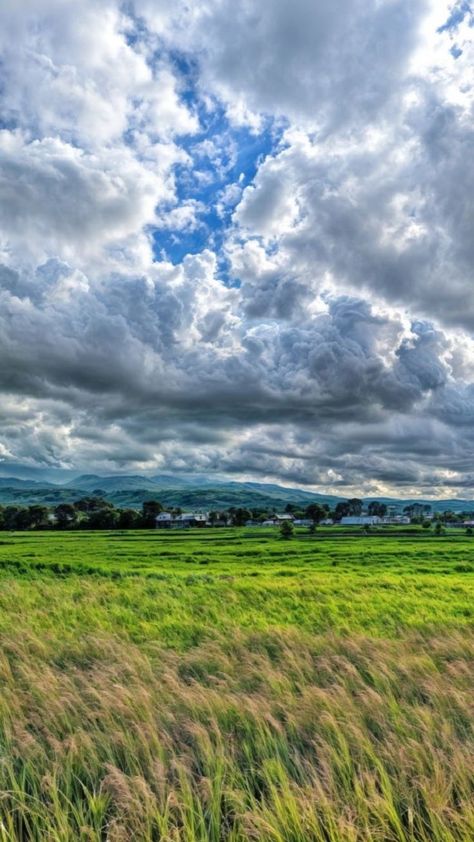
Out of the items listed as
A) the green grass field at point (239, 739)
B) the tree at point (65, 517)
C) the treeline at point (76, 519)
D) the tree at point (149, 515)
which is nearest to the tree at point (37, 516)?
the treeline at point (76, 519)

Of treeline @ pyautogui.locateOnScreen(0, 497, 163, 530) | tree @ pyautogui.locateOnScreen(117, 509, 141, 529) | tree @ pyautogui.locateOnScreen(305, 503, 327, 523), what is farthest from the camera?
tree @ pyautogui.locateOnScreen(305, 503, 327, 523)

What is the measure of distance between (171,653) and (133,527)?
438ft

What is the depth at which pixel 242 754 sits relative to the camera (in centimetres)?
608

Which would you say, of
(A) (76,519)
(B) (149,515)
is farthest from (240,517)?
(A) (76,519)

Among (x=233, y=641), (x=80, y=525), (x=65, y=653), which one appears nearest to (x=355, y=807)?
(x=233, y=641)

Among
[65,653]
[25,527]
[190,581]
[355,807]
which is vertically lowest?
[25,527]

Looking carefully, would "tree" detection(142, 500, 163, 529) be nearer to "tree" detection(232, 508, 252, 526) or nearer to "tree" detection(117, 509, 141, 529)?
"tree" detection(117, 509, 141, 529)

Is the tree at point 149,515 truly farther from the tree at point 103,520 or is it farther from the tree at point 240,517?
the tree at point 240,517

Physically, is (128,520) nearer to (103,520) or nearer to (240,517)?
(103,520)

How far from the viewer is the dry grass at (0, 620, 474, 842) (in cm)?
479

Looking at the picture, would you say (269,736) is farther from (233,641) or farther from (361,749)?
(233,641)

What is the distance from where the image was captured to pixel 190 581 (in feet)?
87.3

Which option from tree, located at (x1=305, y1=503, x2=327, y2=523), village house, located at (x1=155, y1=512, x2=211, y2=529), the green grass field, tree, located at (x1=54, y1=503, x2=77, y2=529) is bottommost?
village house, located at (x1=155, y1=512, x2=211, y2=529)

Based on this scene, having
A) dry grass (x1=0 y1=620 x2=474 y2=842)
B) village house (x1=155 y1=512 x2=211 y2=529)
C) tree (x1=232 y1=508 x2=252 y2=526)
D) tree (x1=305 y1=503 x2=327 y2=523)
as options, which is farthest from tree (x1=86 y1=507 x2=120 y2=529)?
dry grass (x1=0 y1=620 x2=474 y2=842)
